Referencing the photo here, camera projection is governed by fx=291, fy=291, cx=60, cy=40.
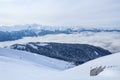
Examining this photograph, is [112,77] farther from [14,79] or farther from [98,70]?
[14,79]

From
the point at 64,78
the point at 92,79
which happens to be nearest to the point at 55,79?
the point at 64,78

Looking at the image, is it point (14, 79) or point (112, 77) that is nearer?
point (112, 77)

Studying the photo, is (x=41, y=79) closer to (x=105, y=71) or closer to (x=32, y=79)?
(x=32, y=79)

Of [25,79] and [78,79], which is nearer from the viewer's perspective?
[78,79]

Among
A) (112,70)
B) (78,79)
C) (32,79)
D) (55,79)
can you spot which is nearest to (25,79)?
(32,79)

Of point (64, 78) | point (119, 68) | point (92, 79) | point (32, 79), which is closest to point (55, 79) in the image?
point (64, 78)

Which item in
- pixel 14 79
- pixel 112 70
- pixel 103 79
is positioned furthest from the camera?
pixel 14 79

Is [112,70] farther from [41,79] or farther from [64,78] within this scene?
[41,79]

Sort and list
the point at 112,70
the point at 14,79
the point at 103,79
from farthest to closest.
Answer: the point at 14,79
the point at 112,70
the point at 103,79
